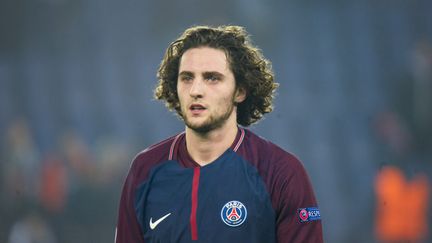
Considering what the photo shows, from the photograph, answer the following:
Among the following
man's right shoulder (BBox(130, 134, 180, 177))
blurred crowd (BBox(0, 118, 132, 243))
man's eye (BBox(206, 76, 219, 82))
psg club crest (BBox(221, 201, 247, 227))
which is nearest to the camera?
psg club crest (BBox(221, 201, 247, 227))

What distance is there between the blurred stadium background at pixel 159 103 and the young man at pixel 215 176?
8.11 ft

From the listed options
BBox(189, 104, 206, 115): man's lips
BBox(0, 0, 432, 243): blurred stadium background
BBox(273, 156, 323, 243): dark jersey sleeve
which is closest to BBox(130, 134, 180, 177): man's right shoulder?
BBox(189, 104, 206, 115): man's lips

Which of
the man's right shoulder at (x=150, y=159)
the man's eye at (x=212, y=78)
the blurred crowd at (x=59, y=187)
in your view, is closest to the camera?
the man's eye at (x=212, y=78)

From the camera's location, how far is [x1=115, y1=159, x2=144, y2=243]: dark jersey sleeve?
10.5 ft

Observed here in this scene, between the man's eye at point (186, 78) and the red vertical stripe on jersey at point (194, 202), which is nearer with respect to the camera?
the red vertical stripe on jersey at point (194, 202)

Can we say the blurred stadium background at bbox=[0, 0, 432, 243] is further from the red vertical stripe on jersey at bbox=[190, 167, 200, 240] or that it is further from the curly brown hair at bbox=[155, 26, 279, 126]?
the red vertical stripe on jersey at bbox=[190, 167, 200, 240]

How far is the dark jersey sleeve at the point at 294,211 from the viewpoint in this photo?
3018 mm

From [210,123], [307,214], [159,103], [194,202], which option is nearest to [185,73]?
[210,123]

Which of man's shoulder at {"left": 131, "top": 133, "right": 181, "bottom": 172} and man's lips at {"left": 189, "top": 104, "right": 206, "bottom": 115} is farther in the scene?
man's shoulder at {"left": 131, "top": 133, "right": 181, "bottom": 172}

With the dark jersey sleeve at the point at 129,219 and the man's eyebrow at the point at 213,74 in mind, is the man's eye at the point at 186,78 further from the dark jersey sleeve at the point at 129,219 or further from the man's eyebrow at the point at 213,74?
the dark jersey sleeve at the point at 129,219

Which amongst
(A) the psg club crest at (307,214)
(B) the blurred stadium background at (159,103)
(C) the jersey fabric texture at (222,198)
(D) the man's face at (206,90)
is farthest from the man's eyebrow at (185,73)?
(B) the blurred stadium background at (159,103)

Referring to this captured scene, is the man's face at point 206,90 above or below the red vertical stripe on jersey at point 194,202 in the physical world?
above

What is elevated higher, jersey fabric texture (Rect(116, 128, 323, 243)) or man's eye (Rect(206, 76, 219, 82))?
man's eye (Rect(206, 76, 219, 82))

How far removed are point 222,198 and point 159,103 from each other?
2838 millimetres
